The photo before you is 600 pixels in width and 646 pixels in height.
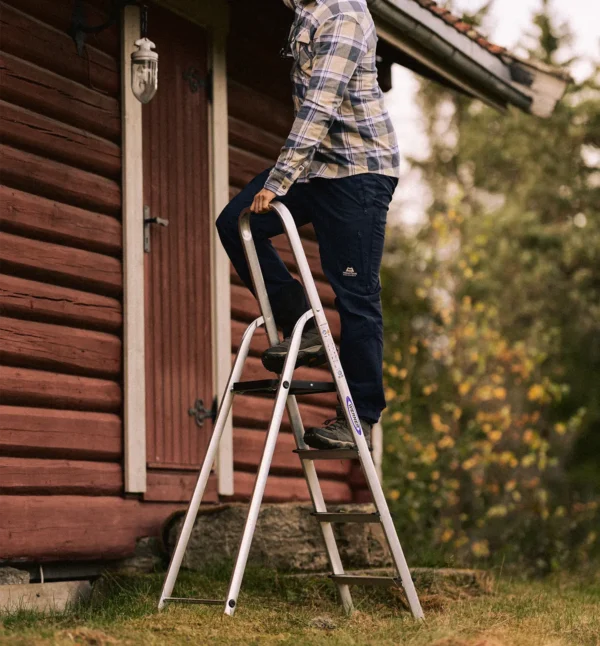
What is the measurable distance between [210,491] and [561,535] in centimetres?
586

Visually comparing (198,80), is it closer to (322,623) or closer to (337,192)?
(337,192)

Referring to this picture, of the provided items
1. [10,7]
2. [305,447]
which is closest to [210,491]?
[305,447]

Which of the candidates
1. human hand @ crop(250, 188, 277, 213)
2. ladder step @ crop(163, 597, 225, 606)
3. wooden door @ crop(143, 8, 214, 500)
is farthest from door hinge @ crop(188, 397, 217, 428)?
human hand @ crop(250, 188, 277, 213)

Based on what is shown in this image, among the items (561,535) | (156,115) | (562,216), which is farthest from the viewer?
(562,216)

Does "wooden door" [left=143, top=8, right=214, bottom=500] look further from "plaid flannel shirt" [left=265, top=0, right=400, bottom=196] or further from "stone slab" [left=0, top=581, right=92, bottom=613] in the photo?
"plaid flannel shirt" [left=265, top=0, right=400, bottom=196]

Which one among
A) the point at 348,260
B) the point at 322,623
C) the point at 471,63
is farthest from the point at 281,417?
the point at 471,63

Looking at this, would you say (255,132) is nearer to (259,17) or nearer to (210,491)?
(259,17)

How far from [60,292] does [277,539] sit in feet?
5.34

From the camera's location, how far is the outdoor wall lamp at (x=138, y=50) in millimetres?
5230

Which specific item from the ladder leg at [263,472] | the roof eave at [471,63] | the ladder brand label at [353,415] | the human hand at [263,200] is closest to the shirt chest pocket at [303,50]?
the human hand at [263,200]

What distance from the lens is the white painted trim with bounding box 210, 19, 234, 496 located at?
6.20 m

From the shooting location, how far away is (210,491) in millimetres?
6062

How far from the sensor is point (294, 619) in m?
3.95

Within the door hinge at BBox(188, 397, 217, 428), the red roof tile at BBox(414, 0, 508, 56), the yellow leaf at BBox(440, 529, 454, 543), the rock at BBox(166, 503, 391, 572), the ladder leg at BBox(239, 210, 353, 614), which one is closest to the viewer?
the ladder leg at BBox(239, 210, 353, 614)
